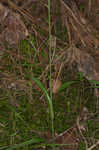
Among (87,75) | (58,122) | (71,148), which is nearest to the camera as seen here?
A: (71,148)

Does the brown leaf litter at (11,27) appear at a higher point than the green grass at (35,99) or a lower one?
higher

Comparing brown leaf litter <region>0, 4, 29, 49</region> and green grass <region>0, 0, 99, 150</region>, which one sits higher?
brown leaf litter <region>0, 4, 29, 49</region>

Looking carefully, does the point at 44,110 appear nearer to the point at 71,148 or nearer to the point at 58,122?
the point at 58,122

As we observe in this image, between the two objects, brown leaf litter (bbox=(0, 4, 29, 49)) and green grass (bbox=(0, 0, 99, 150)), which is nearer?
green grass (bbox=(0, 0, 99, 150))

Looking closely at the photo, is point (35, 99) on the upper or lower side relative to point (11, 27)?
lower

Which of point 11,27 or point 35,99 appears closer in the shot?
point 35,99

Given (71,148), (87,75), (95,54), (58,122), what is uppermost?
(95,54)

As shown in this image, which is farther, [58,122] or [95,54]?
[95,54]

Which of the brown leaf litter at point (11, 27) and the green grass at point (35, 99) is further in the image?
the brown leaf litter at point (11, 27)

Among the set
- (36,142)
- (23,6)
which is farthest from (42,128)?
(23,6)

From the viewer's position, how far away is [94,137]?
1.29 meters

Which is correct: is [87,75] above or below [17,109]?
above

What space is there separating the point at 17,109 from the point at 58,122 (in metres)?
0.25

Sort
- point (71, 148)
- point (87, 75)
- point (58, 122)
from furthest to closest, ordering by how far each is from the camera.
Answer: point (87, 75)
point (58, 122)
point (71, 148)
